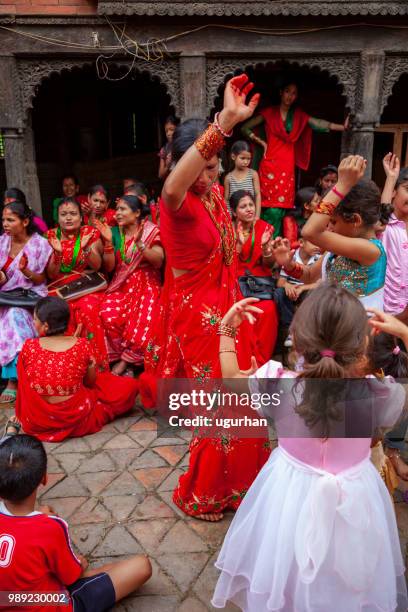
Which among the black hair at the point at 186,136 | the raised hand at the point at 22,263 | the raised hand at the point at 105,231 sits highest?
the black hair at the point at 186,136

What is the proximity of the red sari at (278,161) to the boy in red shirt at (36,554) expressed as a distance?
5.44 m

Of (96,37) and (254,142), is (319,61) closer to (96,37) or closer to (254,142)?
(254,142)

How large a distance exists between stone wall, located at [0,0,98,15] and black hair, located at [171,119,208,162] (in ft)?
12.9

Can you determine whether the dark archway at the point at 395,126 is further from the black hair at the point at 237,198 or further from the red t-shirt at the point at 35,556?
the red t-shirt at the point at 35,556

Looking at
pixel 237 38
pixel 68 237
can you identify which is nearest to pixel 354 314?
pixel 68 237

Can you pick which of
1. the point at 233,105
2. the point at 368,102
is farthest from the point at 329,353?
the point at 368,102

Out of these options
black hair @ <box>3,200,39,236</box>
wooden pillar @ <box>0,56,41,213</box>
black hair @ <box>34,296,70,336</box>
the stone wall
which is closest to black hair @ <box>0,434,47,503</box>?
black hair @ <box>34,296,70,336</box>

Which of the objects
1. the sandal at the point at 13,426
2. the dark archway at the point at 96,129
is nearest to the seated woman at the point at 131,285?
the sandal at the point at 13,426

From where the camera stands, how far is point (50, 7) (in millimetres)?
5500

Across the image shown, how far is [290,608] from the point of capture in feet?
6.03

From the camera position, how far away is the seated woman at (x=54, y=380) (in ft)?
11.4

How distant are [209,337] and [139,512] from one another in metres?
1.04

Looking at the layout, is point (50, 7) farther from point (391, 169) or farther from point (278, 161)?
point (391, 169)

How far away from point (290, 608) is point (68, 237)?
3.80m
